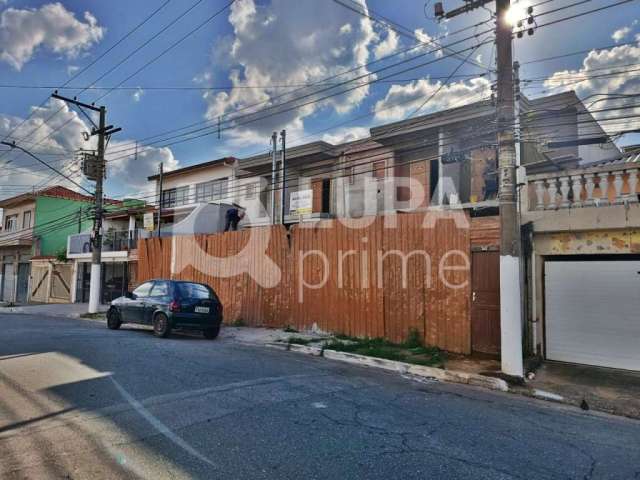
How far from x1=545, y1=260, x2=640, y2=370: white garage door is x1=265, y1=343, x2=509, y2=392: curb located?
2.57 metres

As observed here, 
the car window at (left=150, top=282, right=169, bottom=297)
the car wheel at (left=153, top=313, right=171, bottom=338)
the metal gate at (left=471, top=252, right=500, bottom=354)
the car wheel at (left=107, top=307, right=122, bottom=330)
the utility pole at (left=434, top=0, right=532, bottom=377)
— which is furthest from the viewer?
the car wheel at (left=107, top=307, right=122, bottom=330)

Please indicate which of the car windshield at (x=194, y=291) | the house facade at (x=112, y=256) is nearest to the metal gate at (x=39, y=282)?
the house facade at (x=112, y=256)

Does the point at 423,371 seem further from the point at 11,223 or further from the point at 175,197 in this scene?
the point at 11,223

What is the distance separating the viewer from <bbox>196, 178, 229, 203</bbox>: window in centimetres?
2478

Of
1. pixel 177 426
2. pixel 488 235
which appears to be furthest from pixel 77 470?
pixel 488 235

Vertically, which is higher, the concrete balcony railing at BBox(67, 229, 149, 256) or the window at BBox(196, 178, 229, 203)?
the window at BBox(196, 178, 229, 203)

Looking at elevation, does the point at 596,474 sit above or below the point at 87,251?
below

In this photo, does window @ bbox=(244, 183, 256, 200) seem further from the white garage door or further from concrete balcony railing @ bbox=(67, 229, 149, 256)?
the white garage door

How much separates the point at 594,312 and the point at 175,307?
937 centimetres

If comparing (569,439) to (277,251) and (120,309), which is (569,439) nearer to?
(277,251)

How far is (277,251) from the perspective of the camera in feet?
43.6

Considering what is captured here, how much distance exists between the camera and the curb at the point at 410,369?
7.38m

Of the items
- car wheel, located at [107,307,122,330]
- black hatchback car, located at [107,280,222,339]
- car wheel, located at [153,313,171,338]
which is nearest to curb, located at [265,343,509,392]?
black hatchback car, located at [107,280,222,339]

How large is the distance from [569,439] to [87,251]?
2755cm
